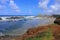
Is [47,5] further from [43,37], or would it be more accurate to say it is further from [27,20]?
[43,37]

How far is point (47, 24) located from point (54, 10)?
0.31 meters

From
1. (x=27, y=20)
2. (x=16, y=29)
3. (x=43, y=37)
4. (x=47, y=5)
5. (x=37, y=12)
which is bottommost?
(x=43, y=37)

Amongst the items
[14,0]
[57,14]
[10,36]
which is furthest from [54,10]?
[10,36]

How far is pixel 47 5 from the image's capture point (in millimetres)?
2172

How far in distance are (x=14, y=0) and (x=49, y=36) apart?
37.3 inches

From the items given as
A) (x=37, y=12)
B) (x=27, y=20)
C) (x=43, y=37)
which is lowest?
(x=43, y=37)

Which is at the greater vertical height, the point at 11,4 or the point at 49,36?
the point at 11,4

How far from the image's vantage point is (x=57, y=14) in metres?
2.15

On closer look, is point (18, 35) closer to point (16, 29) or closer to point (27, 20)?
point (16, 29)

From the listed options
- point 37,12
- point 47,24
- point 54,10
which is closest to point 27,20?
point 37,12

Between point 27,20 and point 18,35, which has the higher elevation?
point 27,20


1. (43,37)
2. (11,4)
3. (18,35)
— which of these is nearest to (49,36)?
(43,37)

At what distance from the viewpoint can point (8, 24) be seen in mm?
2119

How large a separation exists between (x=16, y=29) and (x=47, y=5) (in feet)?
2.48
